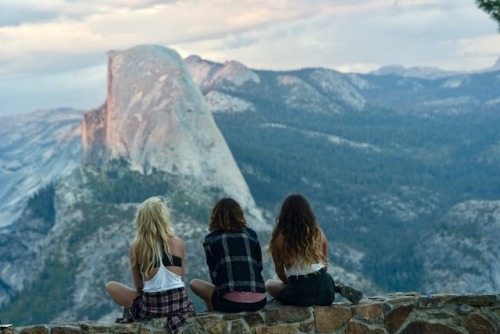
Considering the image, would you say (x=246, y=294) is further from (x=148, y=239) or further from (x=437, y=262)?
(x=437, y=262)

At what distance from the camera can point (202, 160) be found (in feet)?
573

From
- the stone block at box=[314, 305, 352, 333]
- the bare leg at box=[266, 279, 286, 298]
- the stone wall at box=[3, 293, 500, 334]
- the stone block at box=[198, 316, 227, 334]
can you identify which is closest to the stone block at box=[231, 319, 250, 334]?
the stone wall at box=[3, 293, 500, 334]

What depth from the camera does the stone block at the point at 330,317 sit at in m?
15.2

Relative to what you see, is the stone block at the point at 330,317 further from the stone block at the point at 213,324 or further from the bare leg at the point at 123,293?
the bare leg at the point at 123,293

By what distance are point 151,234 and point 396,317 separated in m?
3.33

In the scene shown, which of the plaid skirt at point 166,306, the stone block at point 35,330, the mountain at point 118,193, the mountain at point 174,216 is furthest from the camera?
the mountain at point 174,216

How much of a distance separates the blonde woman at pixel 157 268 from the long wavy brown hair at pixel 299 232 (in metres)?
1.31

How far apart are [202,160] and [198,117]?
43.5 ft

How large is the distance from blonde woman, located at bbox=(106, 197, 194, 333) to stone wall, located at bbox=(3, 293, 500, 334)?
174mm

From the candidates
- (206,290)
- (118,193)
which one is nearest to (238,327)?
(206,290)

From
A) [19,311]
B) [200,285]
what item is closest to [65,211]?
[19,311]

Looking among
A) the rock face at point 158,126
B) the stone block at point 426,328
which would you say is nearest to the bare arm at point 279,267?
the stone block at point 426,328

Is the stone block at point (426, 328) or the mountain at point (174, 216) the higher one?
the stone block at point (426, 328)

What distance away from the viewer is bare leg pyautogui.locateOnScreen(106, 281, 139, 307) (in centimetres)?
1528
